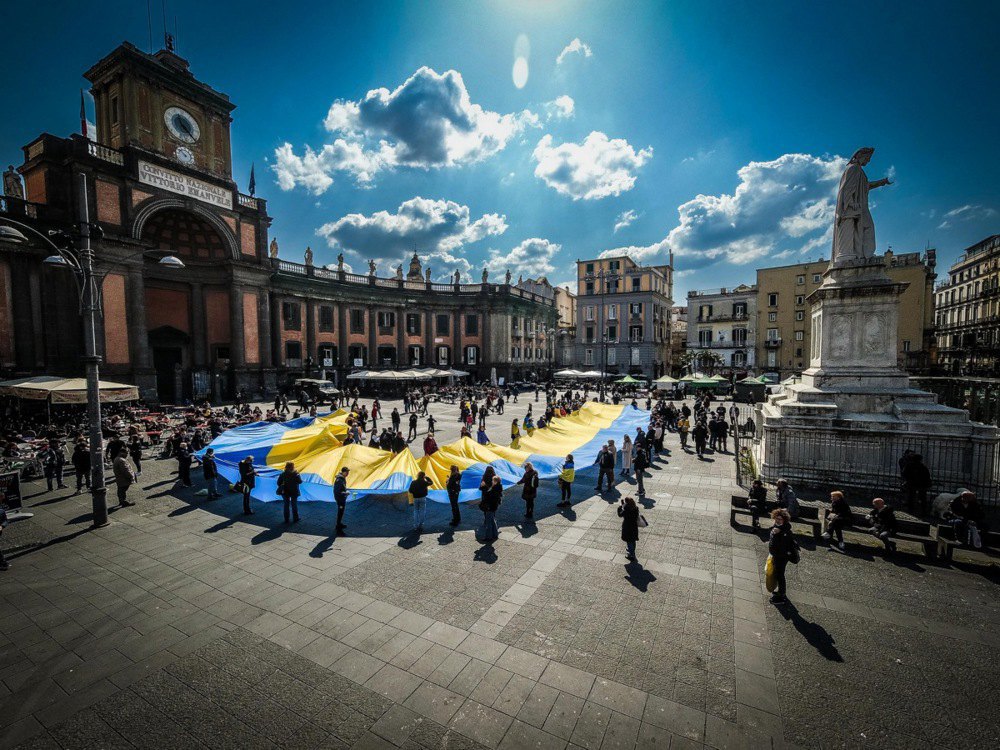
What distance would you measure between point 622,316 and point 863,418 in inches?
2145

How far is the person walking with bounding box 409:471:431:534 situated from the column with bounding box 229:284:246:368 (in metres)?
32.5

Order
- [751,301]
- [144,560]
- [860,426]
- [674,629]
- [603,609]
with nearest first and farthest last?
[674,629] → [603,609] → [144,560] → [860,426] → [751,301]

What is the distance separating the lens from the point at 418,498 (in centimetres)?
982

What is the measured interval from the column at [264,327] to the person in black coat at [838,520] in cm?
3968

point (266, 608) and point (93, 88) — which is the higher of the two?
point (93, 88)

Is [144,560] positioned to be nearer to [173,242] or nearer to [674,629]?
[674,629]

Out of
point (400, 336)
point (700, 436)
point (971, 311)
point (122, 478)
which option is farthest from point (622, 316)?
point (122, 478)

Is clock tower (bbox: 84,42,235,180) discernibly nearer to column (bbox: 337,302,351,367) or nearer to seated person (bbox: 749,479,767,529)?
column (bbox: 337,302,351,367)

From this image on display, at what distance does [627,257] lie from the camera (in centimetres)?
6488

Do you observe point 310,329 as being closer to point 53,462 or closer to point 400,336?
point 400,336

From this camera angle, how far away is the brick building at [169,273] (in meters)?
26.5

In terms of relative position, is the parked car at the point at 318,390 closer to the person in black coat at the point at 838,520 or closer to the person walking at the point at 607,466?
the person walking at the point at 607,466

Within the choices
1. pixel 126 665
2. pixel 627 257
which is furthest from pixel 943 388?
pixel 627 257

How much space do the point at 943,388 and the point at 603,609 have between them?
2451 cm
